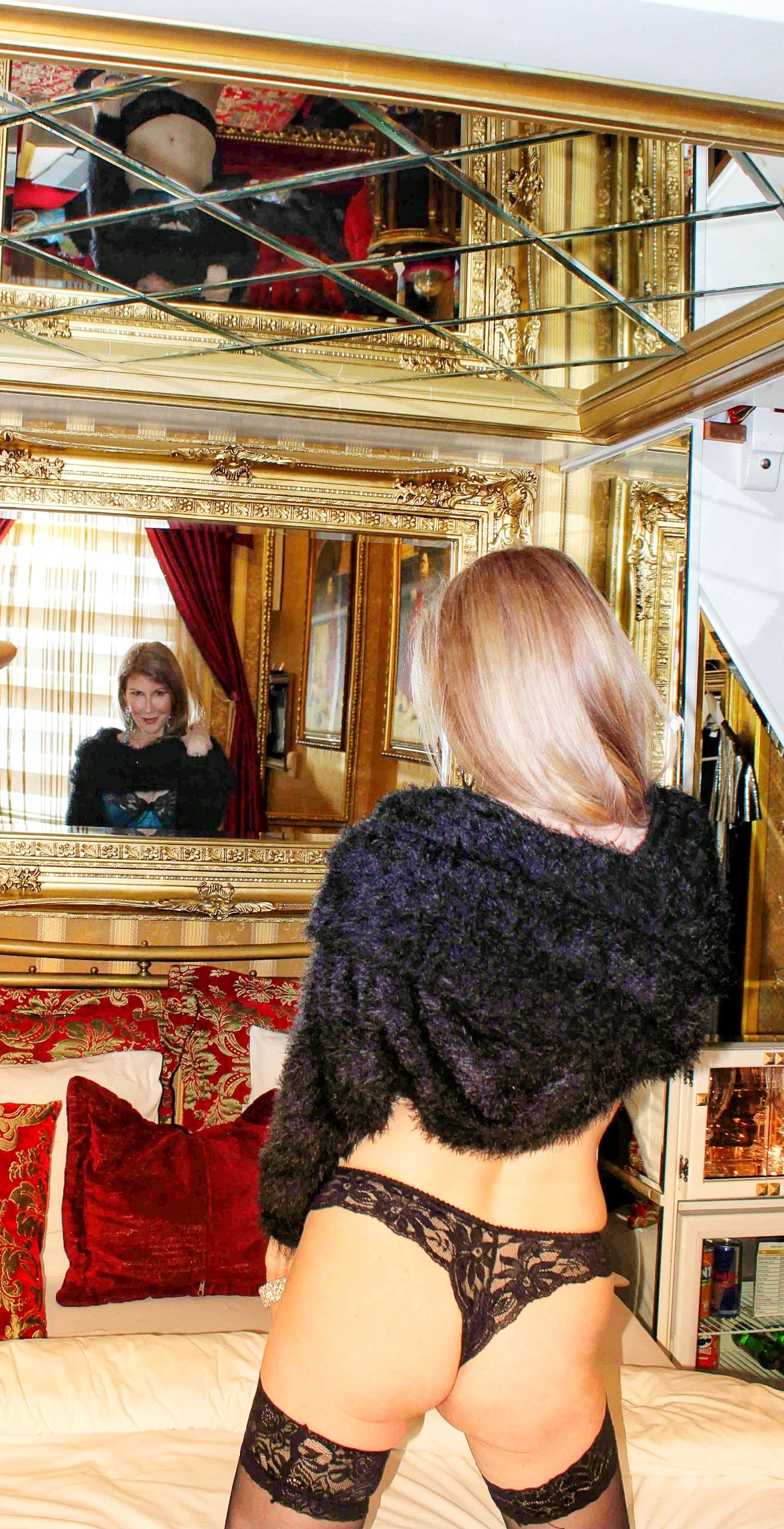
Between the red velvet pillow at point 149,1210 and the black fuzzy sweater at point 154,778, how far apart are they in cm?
63

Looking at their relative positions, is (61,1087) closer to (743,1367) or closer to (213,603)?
(213,603)

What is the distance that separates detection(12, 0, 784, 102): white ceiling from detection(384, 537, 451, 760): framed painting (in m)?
1.95

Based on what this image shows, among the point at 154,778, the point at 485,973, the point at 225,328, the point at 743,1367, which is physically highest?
the point at 225,328

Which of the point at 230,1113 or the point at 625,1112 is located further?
the point at 625,1112

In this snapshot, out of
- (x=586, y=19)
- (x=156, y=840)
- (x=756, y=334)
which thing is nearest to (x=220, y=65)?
(x=586, y=19)

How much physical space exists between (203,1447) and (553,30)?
192cm

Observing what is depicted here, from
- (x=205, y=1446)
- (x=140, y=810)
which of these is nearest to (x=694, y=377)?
(x=140, y=810)

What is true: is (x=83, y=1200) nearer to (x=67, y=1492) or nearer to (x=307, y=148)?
(x=67, y=1492)

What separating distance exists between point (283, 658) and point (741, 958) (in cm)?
125

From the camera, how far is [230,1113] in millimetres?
2539

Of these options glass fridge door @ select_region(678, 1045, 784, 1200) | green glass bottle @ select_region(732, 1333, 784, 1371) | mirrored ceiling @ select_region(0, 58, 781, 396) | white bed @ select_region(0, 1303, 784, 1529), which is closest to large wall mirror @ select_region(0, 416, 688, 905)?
mirrored ceiling @ select_region(0, 58, 781, 396)

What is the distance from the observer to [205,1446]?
72.2 inches

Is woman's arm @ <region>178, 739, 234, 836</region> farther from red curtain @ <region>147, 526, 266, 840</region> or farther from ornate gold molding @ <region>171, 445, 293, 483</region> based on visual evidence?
ornate gold molding @ <region>171, 445, 293, 483</region>

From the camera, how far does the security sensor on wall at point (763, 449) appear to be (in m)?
2.35
